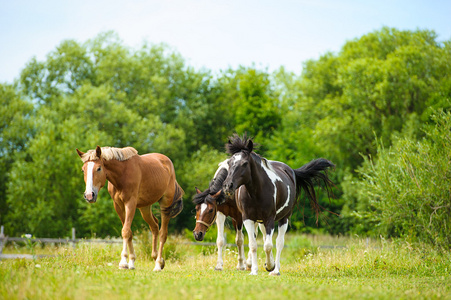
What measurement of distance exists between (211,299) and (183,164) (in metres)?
30.8

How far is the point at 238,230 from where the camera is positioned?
11969 millimetres

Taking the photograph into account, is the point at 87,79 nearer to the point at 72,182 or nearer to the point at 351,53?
the point at 72,182

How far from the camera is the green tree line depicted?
3095 cm

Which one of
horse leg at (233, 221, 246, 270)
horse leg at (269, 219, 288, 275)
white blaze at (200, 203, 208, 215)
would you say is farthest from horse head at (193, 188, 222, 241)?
horse leg at (269, 219, 288, 275)

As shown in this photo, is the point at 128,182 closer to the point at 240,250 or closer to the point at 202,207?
the point at 202,207

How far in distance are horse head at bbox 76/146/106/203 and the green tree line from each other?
62.6ft

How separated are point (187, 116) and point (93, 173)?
99.1 ft

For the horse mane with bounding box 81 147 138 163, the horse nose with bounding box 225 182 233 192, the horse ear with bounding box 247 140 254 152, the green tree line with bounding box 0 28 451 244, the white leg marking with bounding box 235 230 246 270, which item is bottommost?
the white leg marking with bounding box 235 230 246 270

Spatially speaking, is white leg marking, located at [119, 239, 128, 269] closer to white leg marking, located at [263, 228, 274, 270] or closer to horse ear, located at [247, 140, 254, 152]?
white leg marking, located at [263, 228, 274, 270]

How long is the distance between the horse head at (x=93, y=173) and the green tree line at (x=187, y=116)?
1909 centimetres

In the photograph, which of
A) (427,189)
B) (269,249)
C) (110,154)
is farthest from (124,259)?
(427,189)

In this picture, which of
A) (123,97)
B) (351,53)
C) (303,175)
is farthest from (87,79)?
(303,175)

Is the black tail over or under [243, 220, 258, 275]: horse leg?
over

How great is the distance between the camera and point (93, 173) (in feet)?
29.4
